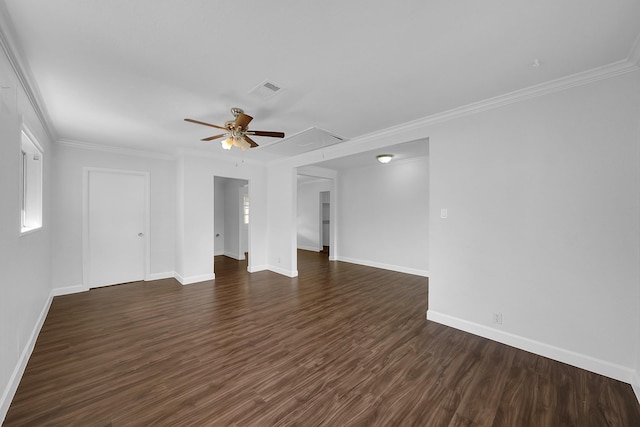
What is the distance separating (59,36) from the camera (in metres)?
1.73

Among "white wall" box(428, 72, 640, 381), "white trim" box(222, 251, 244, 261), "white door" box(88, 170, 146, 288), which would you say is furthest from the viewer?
"white trim" box(222, 251, 244, 261)

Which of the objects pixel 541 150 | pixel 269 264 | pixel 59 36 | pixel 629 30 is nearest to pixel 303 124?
pixel 59 36

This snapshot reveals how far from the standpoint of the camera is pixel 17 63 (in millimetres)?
1955

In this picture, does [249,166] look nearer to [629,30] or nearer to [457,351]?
[457,351]

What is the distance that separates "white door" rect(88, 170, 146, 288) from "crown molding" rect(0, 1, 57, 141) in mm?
1707

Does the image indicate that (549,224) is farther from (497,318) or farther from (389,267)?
(389,267)

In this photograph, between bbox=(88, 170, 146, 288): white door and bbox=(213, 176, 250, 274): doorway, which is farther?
bbox=(213, 176, 250, 274): doorway

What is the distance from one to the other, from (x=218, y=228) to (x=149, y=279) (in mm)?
2956

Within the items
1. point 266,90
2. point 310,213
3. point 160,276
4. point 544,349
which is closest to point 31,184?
point 160,276

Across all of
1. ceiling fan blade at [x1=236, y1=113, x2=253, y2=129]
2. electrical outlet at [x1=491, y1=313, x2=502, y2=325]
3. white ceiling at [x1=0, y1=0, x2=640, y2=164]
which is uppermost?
white ceiling at [x1=0, y1=0, x2=640, y2=164]

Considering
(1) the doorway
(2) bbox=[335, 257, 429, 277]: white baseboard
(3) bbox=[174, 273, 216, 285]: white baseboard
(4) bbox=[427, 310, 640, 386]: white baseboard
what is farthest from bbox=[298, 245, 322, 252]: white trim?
(4) bbox=[427, 310, 640, 386]: white baseboard

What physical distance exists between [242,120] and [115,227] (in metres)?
3.77

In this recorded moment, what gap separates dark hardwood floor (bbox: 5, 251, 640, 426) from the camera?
1700 mm

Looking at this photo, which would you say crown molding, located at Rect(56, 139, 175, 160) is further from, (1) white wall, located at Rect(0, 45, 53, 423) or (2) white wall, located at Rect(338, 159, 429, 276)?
(2) white wall, located at Rect(338, 159, 429, 276)
